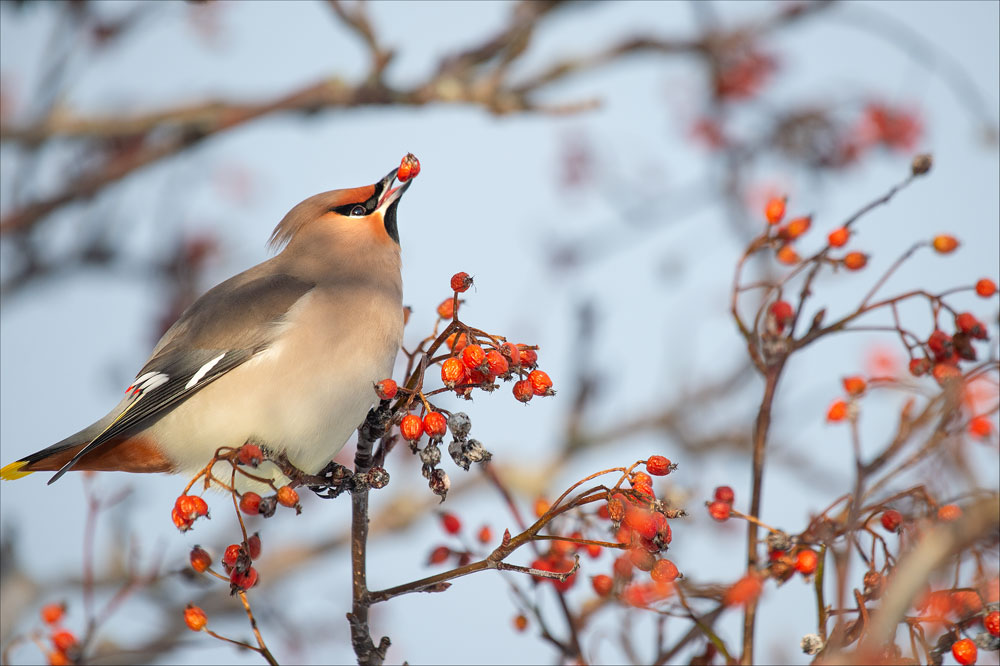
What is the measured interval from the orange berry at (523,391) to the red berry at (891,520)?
799 millimetres

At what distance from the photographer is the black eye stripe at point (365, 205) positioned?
383cm

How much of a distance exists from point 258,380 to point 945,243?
197 cm

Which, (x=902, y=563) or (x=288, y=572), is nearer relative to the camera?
(x=902, y=563)

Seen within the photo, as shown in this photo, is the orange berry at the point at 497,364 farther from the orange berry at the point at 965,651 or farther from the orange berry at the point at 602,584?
the orange berry at the point at 965,651

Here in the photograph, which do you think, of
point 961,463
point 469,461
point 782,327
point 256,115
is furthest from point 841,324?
point 256,115

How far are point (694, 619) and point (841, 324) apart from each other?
2.39 feet

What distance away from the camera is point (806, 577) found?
2.22m

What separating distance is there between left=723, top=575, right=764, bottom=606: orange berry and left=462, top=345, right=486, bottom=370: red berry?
0.68 m

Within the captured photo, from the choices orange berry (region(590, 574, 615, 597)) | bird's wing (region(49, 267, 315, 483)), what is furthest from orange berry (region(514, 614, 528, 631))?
bird's wing (region(49, 267, 315, 483))

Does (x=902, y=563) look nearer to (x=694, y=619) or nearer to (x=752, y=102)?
(x=694, y=619)

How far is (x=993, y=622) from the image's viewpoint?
192 centimetres

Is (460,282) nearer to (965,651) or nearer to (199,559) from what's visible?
(199,559)

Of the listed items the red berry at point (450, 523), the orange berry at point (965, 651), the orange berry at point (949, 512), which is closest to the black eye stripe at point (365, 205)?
the red berry at point (450, 523)

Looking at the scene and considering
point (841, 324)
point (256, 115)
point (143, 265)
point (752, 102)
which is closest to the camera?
point (841, 324)
